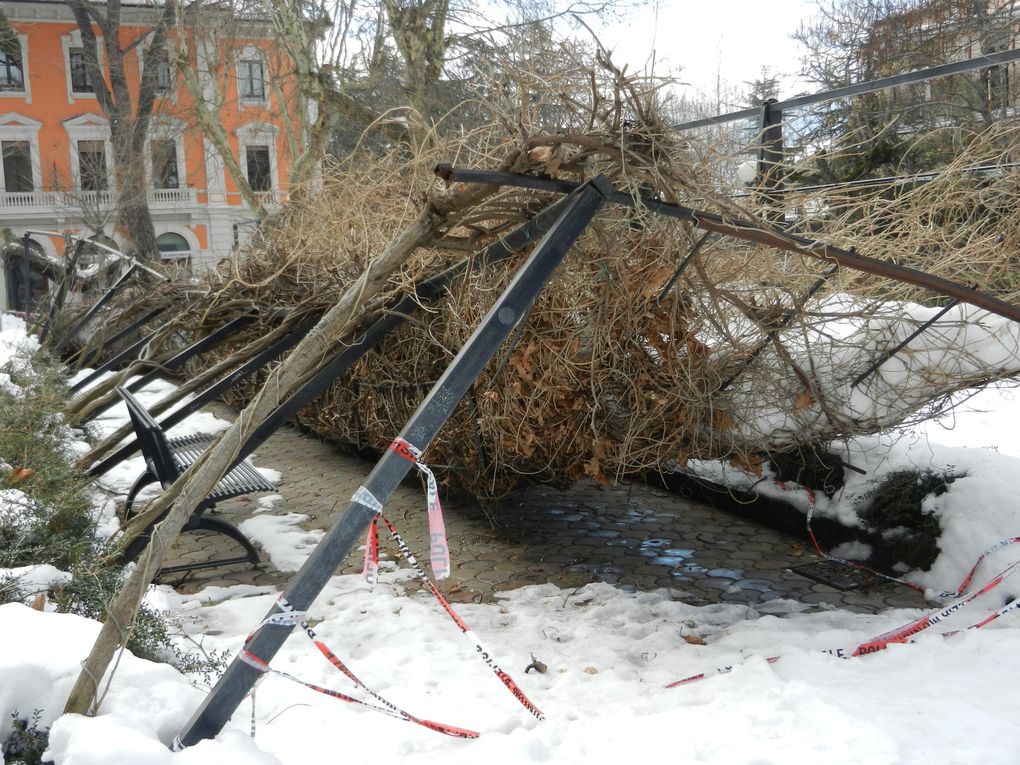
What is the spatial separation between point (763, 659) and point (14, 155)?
125 feet

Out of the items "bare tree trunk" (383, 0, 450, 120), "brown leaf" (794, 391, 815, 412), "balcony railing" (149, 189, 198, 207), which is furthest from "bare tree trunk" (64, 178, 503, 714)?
"balcony railing" (149, 189, 198, 207)

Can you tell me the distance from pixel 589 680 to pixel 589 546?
2.09m

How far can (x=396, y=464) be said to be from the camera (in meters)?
2.90

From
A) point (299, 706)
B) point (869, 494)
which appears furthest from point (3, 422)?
point (869, 494)

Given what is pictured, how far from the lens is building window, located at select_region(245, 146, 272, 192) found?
29031 mm

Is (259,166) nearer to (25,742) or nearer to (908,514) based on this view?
(908,514)

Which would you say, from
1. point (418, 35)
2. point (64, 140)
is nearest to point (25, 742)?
point (418, 35)

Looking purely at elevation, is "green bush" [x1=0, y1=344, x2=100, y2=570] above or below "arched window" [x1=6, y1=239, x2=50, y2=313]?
below

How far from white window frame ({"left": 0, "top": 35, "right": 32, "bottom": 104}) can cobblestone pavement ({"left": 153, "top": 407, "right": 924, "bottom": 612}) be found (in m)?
33.5

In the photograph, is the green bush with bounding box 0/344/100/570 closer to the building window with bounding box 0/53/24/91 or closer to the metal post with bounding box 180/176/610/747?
the metal post with bounding box 180/176/610/747

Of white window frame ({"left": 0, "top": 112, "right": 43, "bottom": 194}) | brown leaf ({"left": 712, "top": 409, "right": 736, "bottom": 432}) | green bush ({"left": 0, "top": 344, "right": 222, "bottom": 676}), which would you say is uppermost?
white window frame ({"left": 0, "top": 112, "right": 43, "bottom": 194})

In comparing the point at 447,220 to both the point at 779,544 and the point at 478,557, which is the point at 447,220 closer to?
the point at 478,557

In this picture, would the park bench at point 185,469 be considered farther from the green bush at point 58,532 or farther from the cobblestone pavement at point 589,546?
the green bush at point 58,532

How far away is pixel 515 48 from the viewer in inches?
138
